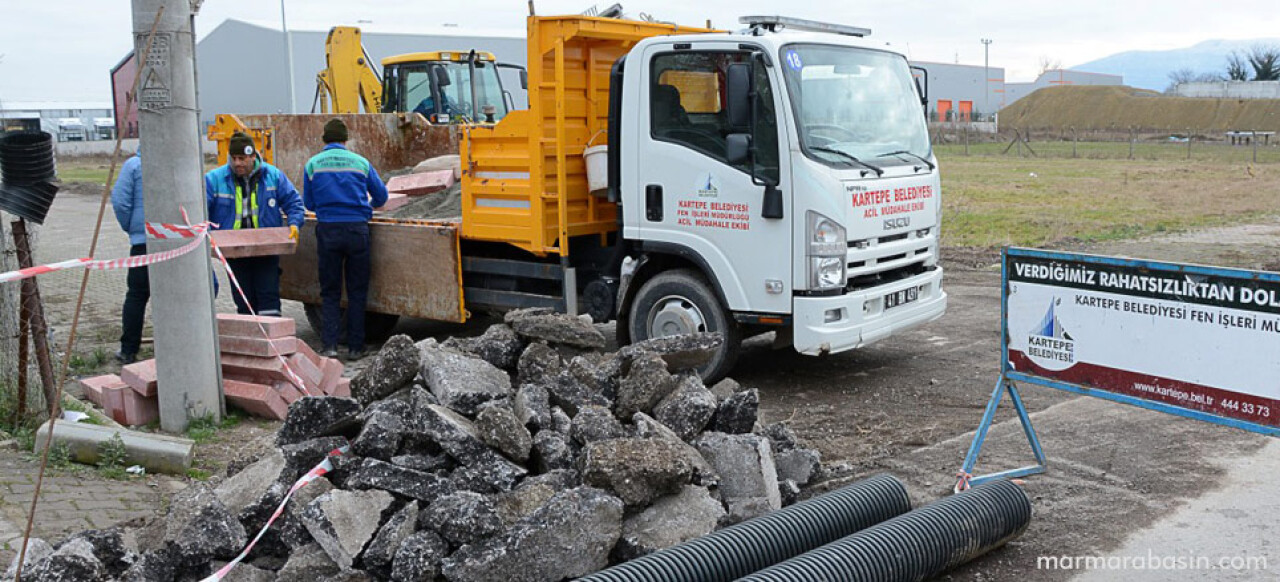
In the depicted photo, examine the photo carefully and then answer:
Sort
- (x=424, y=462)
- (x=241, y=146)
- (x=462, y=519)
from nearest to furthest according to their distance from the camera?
(x=462, y=519) < (x=424, y=462) < (x=241, y=146)

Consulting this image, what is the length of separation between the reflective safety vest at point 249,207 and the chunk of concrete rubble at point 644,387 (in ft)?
15.4

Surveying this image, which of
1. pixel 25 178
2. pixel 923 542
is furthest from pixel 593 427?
pixel 25 178

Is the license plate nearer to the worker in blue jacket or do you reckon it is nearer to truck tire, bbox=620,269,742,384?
truck tire, bbox=620,269,742,384

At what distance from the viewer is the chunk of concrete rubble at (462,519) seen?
4402 millimetres

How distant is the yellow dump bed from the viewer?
8.19 metres

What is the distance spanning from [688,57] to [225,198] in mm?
4178

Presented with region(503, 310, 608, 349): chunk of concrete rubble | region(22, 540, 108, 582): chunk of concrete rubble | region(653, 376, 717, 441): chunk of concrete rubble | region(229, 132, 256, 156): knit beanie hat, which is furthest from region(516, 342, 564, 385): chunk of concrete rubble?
region(229, 132, 256, 156): knit beanie hat

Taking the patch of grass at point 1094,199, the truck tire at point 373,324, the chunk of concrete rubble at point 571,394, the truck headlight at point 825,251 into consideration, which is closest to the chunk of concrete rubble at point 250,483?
the chunk of concrete rubble at point 571,394

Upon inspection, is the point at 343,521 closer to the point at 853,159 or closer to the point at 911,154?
the point at 853,159

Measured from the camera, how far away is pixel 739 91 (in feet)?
23.5

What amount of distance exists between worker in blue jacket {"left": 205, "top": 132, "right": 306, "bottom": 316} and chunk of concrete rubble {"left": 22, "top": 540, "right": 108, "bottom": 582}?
501 cm

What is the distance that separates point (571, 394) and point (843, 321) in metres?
2.42

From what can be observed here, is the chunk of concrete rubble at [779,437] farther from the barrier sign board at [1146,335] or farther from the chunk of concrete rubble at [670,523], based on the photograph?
the chunk of concrete rubble at [670,523]

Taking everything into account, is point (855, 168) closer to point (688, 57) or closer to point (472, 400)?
point (688, 57)
